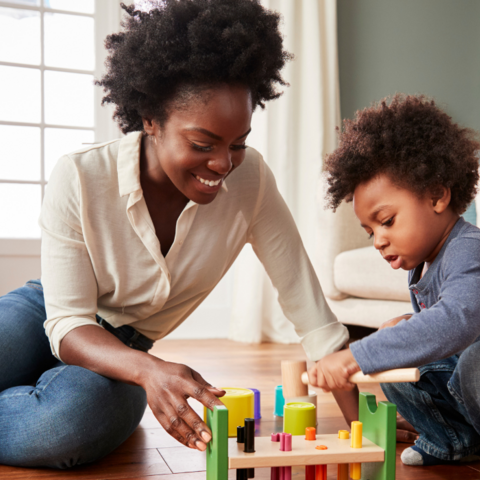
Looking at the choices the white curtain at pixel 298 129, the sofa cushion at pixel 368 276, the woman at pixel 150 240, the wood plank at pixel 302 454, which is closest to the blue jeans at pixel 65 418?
the woman at pixel 150 240

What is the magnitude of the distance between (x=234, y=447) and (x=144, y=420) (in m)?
0.59

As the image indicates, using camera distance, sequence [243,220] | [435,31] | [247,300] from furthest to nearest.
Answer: [435,31], [247,300], [243,220]

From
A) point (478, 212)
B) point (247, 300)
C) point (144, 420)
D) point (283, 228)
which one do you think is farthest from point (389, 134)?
point (247, 300)

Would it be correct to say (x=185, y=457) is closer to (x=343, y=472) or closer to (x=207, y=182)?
(x=343, y=472)

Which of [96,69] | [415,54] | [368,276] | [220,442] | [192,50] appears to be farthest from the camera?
[415,54]

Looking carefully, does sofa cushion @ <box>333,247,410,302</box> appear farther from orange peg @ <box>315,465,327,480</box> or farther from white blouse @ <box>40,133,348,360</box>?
orange peg @ <box>315,465,327,480</box>

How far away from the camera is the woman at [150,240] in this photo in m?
0.92

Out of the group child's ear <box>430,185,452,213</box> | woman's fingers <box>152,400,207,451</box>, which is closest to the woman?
woman's fingers <box>152,400,207,451</box>

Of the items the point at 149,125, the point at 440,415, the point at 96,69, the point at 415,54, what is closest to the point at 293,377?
the point at 440,415

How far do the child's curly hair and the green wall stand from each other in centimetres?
204

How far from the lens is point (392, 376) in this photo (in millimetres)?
756

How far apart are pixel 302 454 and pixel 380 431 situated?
0.44 ft

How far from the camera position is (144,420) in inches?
51.9

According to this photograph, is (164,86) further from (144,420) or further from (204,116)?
(144,420)
